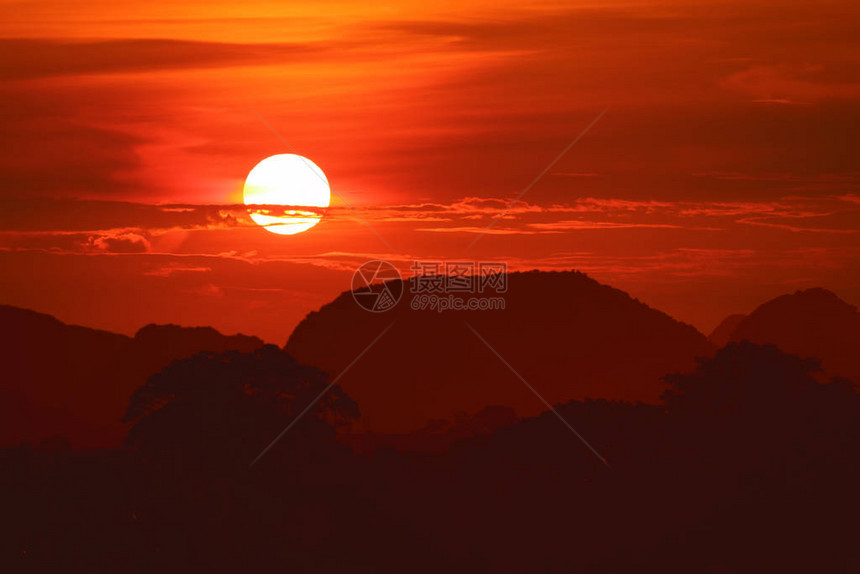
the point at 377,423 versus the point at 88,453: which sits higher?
the point at 88,453

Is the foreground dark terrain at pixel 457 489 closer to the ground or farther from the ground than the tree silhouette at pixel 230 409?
closer to the ground

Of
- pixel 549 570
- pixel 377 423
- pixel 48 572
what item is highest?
pixel 48 572

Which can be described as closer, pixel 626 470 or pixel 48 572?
pixel 48 572

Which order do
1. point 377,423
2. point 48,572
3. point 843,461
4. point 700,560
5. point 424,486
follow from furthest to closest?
point 377,423 → point 424,486 → point 843,461 → point 700,560 → point 48,572

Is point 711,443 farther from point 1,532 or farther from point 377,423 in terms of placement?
point 377,423

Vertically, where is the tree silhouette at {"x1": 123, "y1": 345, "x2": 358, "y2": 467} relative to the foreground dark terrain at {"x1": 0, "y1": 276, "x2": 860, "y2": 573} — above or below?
above

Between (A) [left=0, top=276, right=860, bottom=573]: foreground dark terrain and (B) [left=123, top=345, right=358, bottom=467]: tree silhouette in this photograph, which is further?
(B) [left=123, top=345, right=358, bottom=467]: tree silhouette

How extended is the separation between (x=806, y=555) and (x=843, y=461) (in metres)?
5.63

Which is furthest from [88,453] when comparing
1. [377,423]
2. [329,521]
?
[377,423]

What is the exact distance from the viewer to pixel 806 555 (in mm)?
45500

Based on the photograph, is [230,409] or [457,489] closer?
[230,409]

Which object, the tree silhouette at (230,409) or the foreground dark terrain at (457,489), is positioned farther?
the tree silhouette at (230,409)

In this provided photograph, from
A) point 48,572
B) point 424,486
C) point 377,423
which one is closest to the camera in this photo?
point 48,572

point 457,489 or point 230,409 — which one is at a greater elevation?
point 230,409
